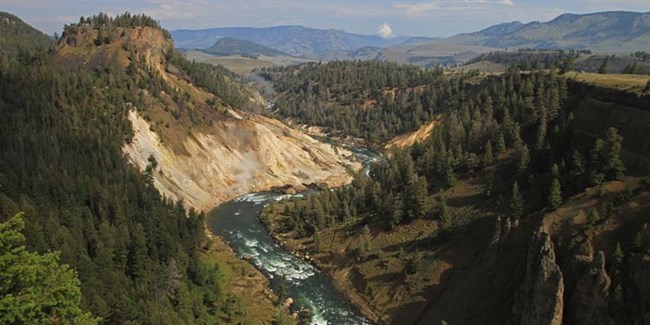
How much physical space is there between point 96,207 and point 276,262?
1092 inches

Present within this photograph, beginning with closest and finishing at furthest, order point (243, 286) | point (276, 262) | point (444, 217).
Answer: point (243, 286) < point (444, 217) < point (276, 262)

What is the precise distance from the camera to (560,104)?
84125 millimetres

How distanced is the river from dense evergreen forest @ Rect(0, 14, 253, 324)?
31.2 feet

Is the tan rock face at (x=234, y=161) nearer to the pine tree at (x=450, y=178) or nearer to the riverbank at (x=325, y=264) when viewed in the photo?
the riverbank at (x=325, y=264)

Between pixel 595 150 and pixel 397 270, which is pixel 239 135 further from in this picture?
pixel 595 150

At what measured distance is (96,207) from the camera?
72.1 metres

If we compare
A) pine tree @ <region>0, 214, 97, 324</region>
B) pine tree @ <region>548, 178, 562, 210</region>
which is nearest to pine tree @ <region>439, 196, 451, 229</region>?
pine tree @ <region>548, 178, 562, 210</region>

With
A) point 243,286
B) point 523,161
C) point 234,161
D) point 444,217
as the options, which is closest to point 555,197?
point 523,161

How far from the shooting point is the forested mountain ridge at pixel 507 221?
41688 millimetres

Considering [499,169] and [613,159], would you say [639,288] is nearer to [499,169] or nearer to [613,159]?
[613,159]

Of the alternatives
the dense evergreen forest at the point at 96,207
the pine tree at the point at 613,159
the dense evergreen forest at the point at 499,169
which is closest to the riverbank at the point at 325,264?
the dense evergreen forest at the point at 499,169

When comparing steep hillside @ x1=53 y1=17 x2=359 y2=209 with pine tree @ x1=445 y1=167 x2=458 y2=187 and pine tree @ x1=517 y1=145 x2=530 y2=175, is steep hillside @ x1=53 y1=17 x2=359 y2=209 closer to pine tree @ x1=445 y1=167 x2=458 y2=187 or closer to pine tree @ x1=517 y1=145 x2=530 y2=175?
pine tree @ x1=445 y1=167 x2=458 y2=187

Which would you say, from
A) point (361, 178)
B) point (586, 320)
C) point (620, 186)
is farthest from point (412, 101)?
point (586, 320)

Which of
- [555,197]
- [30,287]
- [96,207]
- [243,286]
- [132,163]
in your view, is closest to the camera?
[30,287]
